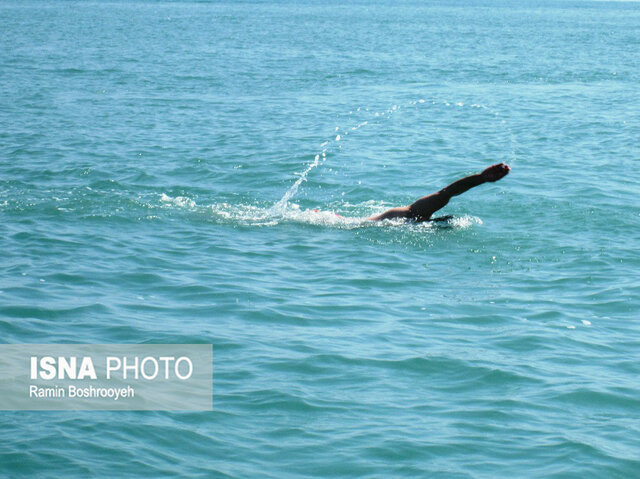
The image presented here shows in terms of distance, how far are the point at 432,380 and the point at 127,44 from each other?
4722 cm

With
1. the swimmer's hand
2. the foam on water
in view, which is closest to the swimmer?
the foam on water

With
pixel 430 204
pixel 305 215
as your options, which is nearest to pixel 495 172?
pixel 430 204

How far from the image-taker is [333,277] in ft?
41.5

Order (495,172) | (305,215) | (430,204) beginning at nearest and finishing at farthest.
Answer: (495,172), (430,204), (305,215)

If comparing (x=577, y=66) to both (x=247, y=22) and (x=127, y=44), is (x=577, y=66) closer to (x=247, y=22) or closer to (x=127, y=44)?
(x=127, y=44)

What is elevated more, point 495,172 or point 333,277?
point 495,172

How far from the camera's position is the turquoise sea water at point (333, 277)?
7.99 m

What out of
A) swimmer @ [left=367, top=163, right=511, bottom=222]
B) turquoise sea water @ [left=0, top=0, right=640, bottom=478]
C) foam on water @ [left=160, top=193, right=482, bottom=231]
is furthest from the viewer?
foam on water @ [left=160, top=193, right=482, bottom=231]

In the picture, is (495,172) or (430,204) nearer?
(495,172)

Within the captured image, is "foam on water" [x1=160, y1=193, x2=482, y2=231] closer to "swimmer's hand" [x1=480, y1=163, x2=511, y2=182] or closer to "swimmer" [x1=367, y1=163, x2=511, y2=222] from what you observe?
"swimmer" [x1=367, y1=163, x2=511, y2=222]

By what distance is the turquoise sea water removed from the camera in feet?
26.2

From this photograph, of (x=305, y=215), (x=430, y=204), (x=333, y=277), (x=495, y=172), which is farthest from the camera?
(x=305, y=215)

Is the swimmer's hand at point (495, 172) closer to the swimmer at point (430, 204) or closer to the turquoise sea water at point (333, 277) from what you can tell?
the swimmer at point (430, 204)

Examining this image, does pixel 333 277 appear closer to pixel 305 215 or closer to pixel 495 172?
pixel 495 172
